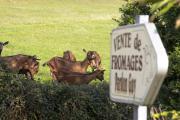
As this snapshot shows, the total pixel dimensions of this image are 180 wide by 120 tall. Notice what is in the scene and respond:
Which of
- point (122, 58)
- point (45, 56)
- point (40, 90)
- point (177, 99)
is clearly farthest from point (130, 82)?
point (45, 56)

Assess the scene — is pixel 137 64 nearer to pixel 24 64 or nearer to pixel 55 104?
pixel 55 104

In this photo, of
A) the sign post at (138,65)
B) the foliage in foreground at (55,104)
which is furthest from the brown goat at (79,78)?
the sign post at (138,65)

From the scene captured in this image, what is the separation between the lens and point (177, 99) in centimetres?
666

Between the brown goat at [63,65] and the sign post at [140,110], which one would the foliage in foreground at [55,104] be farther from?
the sign post at [140,110]

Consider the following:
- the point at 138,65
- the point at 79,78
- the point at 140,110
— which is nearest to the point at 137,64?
the point at 138,65

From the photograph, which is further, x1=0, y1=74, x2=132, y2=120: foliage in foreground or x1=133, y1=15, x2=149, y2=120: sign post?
x1=0, y1=74, x2=132, y2=120: foliage in foreground

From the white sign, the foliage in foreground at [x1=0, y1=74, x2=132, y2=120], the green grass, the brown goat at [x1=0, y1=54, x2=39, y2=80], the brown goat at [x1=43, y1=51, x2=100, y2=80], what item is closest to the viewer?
the white sign

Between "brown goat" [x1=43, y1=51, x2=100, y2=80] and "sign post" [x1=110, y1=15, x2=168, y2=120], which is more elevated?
"sign post" [x1=110, y1=15, x2=168, y2=120]

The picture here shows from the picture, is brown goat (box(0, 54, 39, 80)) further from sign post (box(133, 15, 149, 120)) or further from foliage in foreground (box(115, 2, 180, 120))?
sign post (box(133, 15, 149, 120))

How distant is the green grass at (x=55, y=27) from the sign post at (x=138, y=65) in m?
12.4

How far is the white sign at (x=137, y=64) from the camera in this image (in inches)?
127

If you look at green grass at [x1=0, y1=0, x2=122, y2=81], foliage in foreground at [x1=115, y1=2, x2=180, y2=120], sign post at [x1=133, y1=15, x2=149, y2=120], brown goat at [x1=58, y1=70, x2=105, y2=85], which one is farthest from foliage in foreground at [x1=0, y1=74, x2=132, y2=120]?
green grass at [x1=0, y1=0, x2=122, y2=81]

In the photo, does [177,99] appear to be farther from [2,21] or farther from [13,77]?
[2,21]

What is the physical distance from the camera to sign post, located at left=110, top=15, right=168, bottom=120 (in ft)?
10.6
